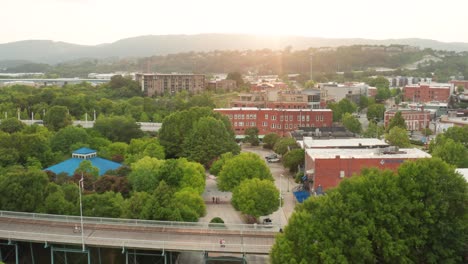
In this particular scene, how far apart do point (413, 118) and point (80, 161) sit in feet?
136

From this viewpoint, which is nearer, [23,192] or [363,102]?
[23,192]

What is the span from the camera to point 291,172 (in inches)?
1560

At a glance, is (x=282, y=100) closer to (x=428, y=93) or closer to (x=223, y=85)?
(x=223, y=85)

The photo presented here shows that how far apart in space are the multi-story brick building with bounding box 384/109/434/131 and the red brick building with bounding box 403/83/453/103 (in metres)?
24.5

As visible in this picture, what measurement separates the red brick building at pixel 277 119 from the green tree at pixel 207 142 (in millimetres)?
14486

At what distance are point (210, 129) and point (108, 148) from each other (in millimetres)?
8143

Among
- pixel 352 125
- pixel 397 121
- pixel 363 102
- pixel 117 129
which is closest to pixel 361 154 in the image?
pixel 117 129

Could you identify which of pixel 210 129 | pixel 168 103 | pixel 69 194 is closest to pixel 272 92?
pixel 168 103

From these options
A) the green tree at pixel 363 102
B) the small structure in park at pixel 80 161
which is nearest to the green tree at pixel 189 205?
the small structure in park at pixel 80 161

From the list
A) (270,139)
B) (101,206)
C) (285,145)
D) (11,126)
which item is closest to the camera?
(101,206)

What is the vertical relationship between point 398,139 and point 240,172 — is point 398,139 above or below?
below

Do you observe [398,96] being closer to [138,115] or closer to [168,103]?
[168,103]

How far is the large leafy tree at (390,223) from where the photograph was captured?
16.9 meters

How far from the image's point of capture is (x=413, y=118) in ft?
203
